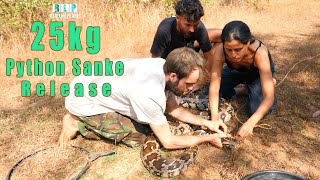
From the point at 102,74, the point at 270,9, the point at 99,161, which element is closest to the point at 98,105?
the point at 102,74

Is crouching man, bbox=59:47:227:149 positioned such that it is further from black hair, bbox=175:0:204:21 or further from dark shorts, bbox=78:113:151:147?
black hair, bbox=175:0:204:21

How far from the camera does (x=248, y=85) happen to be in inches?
213

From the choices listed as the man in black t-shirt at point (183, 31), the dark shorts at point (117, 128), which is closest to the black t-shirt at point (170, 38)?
the man in black t-shirt at point (183, 31)

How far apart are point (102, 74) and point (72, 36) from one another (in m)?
4.91

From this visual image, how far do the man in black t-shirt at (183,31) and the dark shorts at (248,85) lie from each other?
80 centimetres

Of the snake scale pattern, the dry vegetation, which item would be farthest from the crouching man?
the dry vegetation

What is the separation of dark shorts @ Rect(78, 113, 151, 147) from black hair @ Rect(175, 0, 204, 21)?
203 cm

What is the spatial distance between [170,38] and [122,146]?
7.52 ft

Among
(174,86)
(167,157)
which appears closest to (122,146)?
(167,157)

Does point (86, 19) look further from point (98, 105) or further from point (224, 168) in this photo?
point (224, 168)

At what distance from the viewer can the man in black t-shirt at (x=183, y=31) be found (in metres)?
5.27

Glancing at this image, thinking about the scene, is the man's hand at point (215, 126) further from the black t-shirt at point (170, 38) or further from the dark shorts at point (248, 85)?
the black t-shirt at point (170, 38)

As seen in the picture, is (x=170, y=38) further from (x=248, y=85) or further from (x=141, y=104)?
(x=141, y=104)

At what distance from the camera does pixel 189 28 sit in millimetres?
5461
